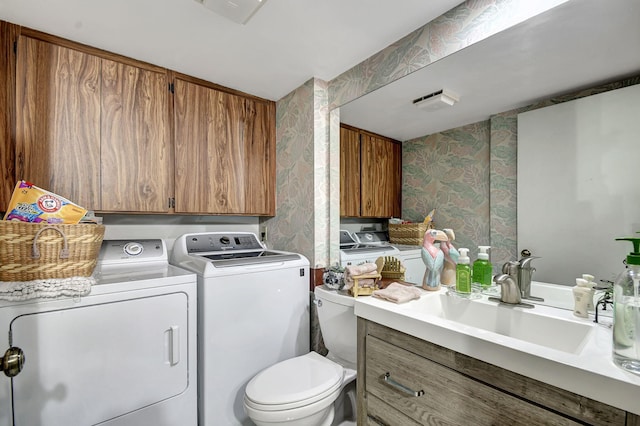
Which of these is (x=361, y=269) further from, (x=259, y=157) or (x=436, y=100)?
(x=259, y=157)

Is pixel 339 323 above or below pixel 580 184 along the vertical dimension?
below

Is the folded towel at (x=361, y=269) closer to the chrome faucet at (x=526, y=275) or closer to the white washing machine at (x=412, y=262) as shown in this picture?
the white washing machine at (x=412, y=262)

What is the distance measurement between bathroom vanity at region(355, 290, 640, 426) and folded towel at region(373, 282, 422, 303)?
0.11 feet

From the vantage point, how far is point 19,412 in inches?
41.9

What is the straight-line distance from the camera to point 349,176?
2.05 meters

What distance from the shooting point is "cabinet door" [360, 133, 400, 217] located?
1.78 meters

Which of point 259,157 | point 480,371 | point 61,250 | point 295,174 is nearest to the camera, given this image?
point 480,371

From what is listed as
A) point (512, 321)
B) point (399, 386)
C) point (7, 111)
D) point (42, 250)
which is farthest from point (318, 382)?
point (7, 111)

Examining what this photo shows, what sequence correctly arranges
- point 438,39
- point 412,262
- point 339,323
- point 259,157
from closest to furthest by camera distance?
point 438,39, point 339,323, point 412,262, point 259,157

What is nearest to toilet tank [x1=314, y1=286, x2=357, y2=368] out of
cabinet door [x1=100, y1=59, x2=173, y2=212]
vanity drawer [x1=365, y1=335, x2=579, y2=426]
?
vanity drawer [x1=365, y1=335, x2=579, y2=426]

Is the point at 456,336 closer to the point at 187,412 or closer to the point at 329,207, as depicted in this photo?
the point at 329,207

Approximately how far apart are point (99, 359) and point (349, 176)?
5.52 ft

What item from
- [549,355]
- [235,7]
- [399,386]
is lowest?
[399,386]

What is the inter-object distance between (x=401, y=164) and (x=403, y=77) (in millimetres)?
481
